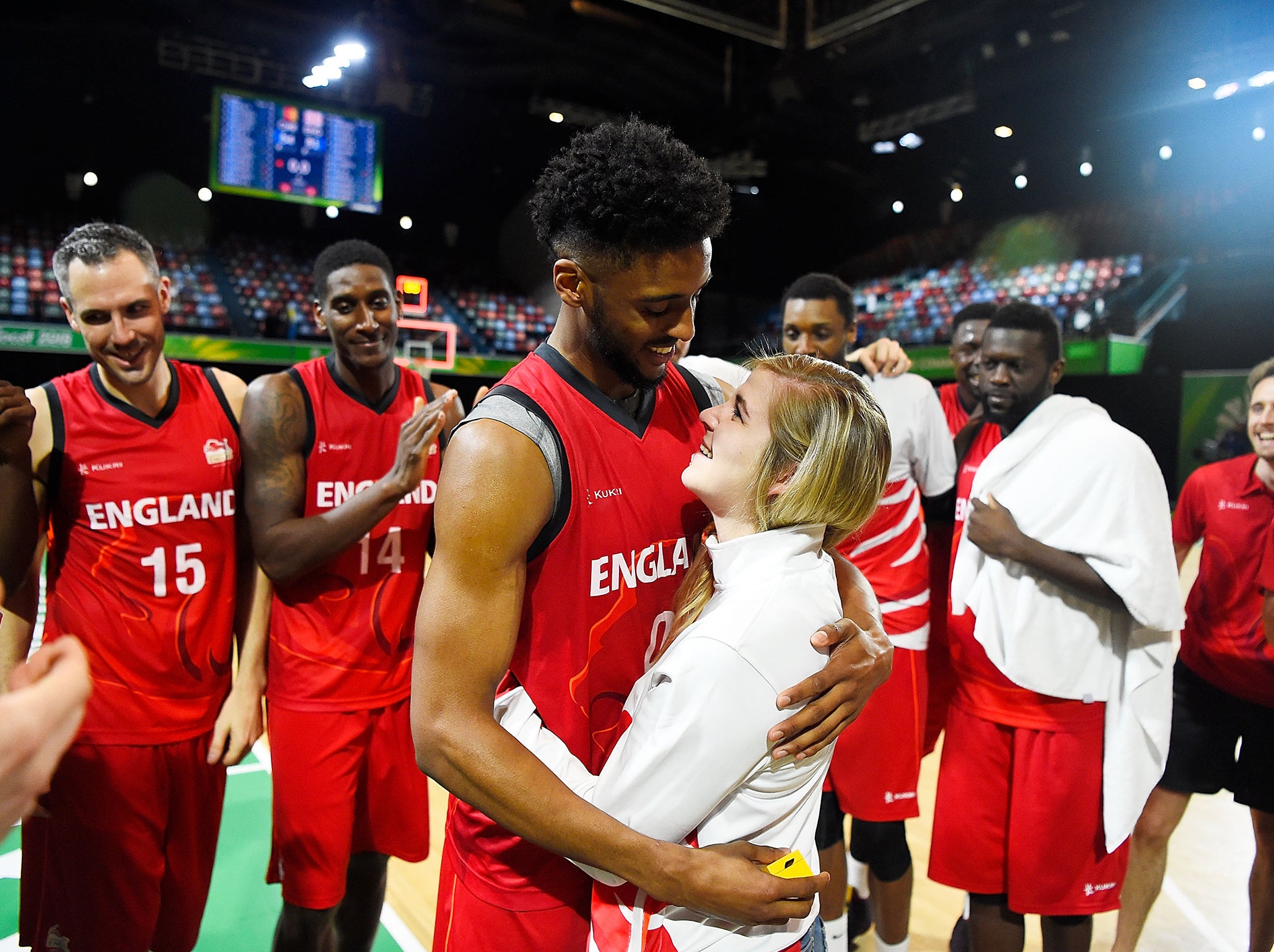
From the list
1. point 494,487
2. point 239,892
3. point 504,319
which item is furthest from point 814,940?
point 504,319

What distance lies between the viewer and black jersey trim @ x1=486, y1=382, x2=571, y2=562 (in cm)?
134

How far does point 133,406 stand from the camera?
2275mm

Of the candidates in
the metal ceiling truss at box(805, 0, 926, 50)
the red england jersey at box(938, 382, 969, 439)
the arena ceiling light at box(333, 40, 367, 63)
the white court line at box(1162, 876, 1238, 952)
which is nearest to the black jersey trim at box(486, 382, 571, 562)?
the red england jersey at box(938, 382, 969, 439)

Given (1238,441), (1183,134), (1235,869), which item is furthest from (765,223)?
(1235,869)

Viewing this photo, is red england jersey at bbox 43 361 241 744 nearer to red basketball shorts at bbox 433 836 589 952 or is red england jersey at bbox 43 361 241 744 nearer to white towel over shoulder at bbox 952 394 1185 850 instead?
red basketball shorts at bbox 433 836 589 952

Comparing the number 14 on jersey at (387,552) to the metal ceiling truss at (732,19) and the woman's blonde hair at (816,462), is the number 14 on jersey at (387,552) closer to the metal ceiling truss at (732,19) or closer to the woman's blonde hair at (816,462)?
the woman's blonde hair at (816,462)

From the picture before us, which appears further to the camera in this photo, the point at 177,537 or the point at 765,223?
the point at 765,223

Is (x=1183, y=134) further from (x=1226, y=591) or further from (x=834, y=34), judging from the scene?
(x=1226, y=591)

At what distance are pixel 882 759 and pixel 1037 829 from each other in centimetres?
53

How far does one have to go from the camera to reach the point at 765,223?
61.9 ft

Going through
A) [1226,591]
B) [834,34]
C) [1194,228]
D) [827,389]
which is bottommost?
[1226,591]

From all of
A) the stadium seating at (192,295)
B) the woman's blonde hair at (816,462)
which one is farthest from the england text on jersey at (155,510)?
the stadium seating at (192,295)

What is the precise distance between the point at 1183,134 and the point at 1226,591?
14798 mm

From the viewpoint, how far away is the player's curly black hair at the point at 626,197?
53.4 inches
